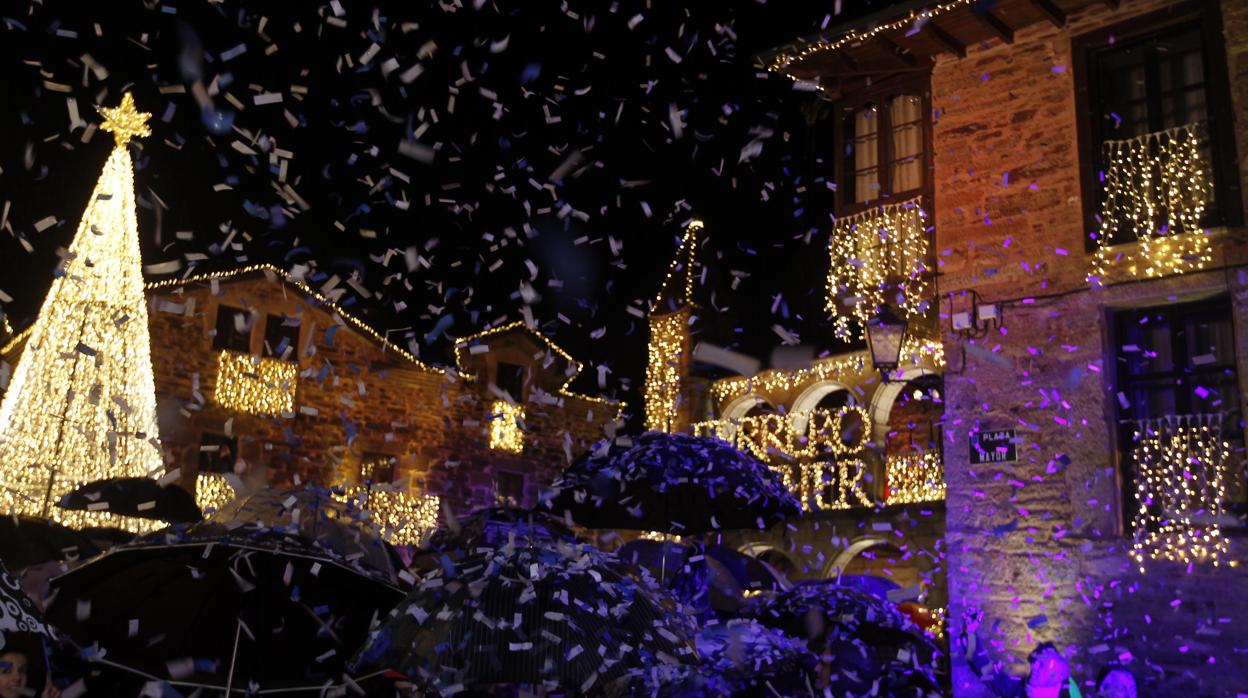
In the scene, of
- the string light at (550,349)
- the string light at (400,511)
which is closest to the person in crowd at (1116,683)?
the string light at (400,511)

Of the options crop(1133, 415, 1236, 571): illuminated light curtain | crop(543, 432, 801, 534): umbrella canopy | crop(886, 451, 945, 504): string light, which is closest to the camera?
crop(543, 432, 801, 534): umbrella canopy

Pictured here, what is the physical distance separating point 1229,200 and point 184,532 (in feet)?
26.3

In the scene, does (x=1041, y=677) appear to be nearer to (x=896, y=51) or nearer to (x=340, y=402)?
(x=896, y=51)

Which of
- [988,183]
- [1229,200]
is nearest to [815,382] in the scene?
[988,183]

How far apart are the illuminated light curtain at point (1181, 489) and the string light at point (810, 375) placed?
675 centimetres

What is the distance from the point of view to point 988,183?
1002 cm

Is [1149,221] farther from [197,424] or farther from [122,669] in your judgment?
[197,424]

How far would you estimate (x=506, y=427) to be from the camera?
23.8m

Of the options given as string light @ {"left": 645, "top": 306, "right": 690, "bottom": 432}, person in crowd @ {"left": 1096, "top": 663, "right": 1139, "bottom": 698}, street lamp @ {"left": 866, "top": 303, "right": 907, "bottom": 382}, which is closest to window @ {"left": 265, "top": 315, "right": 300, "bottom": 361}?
string light @ {"left": 645, "top": 306, "right": 690, "bottom": 432}

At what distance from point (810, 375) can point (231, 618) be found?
13.6m

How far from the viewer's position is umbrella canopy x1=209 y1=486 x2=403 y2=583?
6145 mm

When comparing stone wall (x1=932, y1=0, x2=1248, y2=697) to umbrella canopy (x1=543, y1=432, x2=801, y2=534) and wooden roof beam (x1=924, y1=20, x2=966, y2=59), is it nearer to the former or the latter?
wooden roof beam (x1=924, y1=20, x2=966, y2=59)

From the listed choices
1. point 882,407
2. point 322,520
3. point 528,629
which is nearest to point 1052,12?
point 322,520

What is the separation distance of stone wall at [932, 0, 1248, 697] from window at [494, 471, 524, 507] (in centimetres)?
1437
